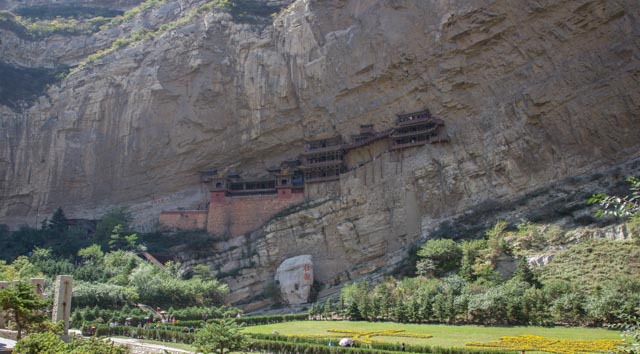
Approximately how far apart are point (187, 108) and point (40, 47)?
24990mm

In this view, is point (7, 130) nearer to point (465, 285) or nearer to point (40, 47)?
point (40, 47)

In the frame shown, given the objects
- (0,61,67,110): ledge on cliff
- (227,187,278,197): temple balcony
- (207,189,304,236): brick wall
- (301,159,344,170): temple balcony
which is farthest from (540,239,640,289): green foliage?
(0,61,67,110): ledge on cliff

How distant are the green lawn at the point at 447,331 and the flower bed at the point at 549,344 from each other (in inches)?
30.9

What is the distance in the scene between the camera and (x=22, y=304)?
19.5 meters

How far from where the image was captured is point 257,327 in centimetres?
2933

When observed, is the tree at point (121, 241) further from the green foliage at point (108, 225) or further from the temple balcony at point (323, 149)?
the temple balcony at point (323, 149)

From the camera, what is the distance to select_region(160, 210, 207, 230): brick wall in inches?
1873

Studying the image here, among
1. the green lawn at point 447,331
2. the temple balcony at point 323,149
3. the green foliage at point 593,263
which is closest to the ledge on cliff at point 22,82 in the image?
the temple balcony at point 323,149

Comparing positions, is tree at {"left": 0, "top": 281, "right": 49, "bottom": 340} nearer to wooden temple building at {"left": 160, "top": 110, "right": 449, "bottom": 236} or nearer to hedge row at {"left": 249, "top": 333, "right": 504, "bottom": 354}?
hedge row at {"left": 249, "top": 333, "right": 504, "bottom": 354}

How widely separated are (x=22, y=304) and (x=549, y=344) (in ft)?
59.0

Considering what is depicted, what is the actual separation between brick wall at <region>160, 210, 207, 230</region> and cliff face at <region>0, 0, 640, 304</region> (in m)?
3.39

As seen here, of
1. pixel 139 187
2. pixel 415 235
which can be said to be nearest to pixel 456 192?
pixel 415 235

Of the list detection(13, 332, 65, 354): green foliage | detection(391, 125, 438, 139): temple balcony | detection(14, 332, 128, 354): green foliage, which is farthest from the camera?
detection(391, 125, 438, 139): temple balcony

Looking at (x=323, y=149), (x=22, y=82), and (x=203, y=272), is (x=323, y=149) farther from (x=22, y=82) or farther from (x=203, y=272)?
(x=22, y=82)
